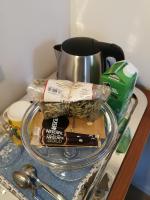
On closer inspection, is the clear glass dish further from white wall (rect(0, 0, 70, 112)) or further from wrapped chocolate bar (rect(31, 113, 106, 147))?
white wall (rect(0, 0, 70, 112))

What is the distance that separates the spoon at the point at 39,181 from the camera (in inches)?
21.5

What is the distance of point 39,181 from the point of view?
0.56 metres

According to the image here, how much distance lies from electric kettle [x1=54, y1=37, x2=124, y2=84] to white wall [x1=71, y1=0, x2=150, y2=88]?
0.34ft

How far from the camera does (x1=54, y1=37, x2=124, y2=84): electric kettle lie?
69cm

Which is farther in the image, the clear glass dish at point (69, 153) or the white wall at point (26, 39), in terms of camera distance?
the white wall at point (26, 39)

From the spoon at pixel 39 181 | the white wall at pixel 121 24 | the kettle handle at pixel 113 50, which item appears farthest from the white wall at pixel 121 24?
the spoon at pixel 39 181

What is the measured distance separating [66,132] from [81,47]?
30 cm

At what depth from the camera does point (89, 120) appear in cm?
57

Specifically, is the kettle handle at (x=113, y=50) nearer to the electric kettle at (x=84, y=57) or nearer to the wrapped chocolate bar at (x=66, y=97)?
the electric kettle at (x=84, y=57)

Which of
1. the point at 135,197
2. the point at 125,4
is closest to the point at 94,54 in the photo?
the point at 125,4

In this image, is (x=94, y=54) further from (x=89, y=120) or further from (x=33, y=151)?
(x=33, y=151)

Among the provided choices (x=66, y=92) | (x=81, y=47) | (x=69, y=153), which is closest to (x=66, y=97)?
(x=66, y=92)

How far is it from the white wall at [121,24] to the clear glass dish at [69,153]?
29 centimetres

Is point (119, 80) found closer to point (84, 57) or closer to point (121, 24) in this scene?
point (84, 57)
